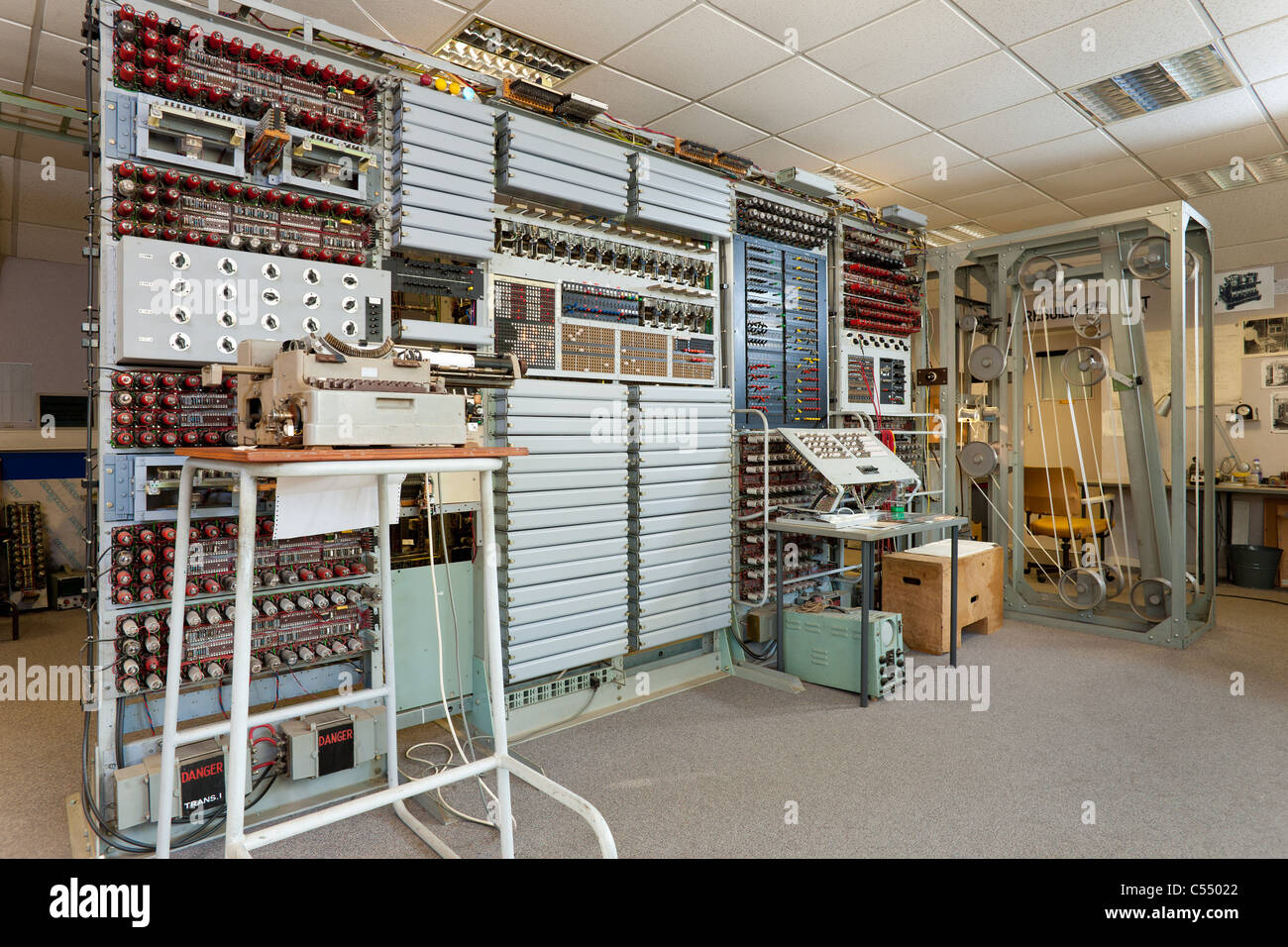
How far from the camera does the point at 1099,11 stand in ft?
11.0

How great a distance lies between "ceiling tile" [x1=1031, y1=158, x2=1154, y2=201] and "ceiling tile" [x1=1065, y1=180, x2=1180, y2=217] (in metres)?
0.10

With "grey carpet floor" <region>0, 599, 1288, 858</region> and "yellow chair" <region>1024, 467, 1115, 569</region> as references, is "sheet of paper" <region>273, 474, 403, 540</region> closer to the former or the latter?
"grey carpet floor" <region>0, 599, 1288, 858</region>

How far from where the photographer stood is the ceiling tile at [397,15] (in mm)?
3197

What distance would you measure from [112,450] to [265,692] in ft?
3.19

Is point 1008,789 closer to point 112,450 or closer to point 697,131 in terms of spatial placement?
point 112,450

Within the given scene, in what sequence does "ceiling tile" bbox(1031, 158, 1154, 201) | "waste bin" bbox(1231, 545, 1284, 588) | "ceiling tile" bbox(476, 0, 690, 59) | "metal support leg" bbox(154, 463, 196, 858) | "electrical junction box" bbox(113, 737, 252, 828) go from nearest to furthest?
"metal support leg" bbox(154, 463, 196, 858), "electrical junction box" bbox(113, 737, 252, 828), "ceiling tile" bbox(476, 0, 690, 59), "ceiling tile" bbox(1031, 158, 1154, 201), "waste bin" bbox(1231, 545, 1284, 588)

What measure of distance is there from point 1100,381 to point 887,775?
3.62m

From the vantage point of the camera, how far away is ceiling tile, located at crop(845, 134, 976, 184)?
4777 millimetres

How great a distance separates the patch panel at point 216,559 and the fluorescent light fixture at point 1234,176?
6.25 m

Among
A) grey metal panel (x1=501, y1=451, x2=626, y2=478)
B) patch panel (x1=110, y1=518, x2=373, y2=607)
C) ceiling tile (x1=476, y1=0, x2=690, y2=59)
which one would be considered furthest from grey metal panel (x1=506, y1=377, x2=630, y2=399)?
ceiling tile (x1=476, y1=0, x2=690, y2=59)

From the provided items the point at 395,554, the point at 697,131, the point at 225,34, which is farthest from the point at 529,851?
the point at 697,131

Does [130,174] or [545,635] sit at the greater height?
[130,174]

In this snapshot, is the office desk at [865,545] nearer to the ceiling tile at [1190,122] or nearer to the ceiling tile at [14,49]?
the ceiling tile at [1190,122]

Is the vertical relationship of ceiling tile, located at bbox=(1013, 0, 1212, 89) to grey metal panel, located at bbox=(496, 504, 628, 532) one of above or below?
above
